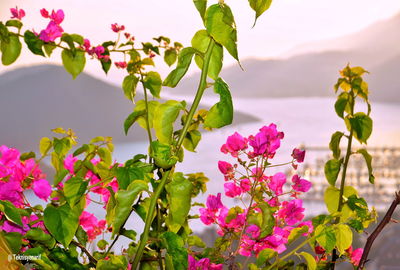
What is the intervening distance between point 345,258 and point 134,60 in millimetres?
329

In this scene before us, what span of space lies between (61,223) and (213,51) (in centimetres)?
18

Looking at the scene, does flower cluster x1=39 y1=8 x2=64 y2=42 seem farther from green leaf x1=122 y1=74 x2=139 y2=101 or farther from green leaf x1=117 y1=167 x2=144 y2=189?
green leaf x1=117 y1=167 x2=144 y2=189

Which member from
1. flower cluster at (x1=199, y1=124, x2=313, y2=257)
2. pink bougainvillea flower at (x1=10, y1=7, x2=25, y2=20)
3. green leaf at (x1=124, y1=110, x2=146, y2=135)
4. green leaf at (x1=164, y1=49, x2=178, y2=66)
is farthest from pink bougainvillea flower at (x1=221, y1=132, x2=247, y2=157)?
pink bougainvillea flower at (x1=10, y1=7, x2=25, y2=20)

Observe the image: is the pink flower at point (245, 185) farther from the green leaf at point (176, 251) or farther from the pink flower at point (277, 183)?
the green leaf at point (176, 251)

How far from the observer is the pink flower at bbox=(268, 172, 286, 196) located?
18.4 inches

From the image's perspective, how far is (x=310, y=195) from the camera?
339 cm

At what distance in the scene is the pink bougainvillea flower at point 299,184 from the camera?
1.55ft

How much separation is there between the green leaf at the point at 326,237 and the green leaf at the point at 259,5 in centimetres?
19

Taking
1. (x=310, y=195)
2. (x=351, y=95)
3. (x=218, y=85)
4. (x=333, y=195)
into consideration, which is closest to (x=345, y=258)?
(x=333, y=195)

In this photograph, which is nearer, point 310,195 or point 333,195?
point 333,195

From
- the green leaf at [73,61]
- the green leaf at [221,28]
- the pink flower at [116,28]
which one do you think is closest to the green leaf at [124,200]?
the green leaf at [221,28]

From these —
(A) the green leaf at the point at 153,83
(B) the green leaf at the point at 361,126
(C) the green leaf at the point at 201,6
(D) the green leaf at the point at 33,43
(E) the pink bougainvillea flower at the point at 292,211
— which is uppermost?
(C) the green leaf at the point at 201,6

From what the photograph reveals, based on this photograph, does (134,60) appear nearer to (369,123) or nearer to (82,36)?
(82,36)

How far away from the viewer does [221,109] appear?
297 millimetres
